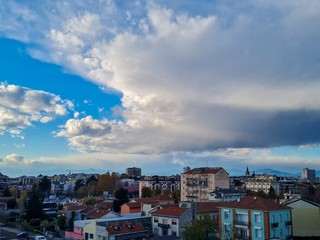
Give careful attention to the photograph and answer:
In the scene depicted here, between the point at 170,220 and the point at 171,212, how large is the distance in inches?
42.2

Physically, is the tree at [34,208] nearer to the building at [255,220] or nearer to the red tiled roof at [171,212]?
the red tiled roof at [171,212]

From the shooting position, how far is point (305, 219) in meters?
43.2

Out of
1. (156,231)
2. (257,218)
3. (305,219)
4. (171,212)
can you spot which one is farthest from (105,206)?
(305,219)

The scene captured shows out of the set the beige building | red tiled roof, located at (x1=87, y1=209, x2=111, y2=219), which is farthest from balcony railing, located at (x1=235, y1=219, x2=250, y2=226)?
the beige building

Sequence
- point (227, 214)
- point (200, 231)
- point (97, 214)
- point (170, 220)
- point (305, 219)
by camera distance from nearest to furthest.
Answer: point (200, 231), point (227, 214), point (305, 219), point (170, 220), point (97, 214)

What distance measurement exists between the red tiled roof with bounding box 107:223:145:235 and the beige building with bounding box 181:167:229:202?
32091 mm

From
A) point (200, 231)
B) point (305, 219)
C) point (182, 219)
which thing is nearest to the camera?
point (200, 231)

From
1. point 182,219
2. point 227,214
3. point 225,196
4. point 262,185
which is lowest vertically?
point 182,219

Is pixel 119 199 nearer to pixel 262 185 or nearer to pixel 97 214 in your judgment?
pixel 97 214

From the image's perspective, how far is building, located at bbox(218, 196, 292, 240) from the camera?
114ft

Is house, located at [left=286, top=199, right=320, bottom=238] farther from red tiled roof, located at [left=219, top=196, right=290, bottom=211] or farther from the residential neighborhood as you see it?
red tiled roof, located at [left=219, top=196, right=290, bottom=211]

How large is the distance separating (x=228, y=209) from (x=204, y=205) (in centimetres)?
905

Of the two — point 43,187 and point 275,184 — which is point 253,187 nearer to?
point 275,184

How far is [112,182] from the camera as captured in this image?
118m
